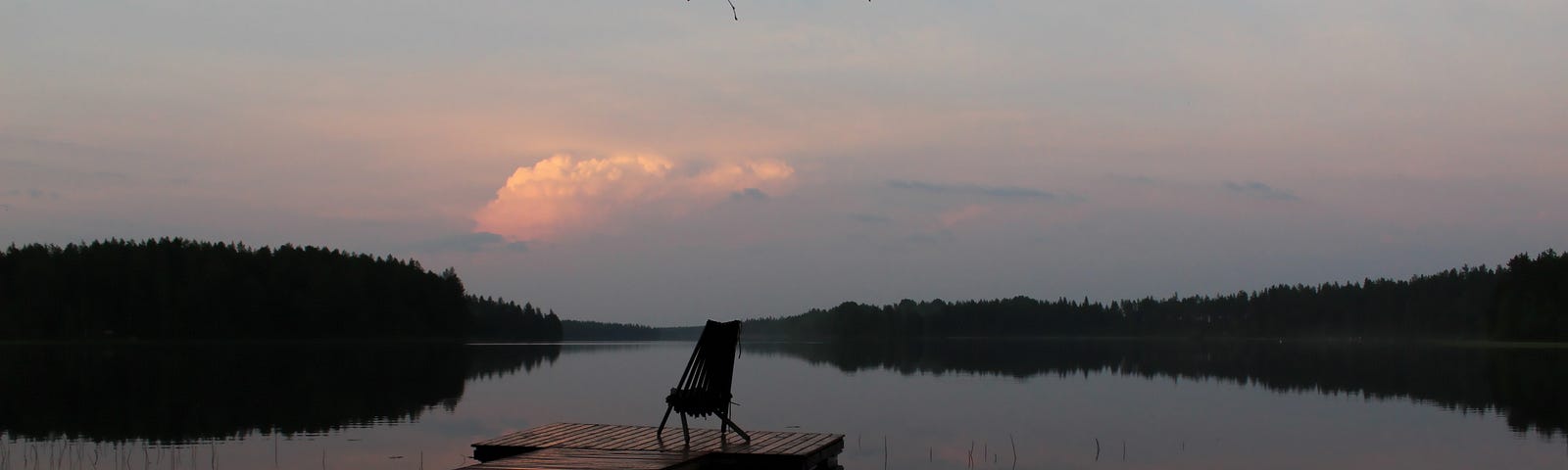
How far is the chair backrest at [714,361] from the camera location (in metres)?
19.2

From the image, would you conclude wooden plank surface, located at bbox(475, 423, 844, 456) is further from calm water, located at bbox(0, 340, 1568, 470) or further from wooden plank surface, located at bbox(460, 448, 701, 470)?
calm water, located at bbox(0, 340, 1568, 470)

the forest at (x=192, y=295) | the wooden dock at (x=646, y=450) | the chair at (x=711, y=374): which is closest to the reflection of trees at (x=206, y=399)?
the wooden dock at (x=646, y=450)

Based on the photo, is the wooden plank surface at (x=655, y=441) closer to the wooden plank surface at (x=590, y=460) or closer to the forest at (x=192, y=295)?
the wooden plank surface at (x=590, y=460)

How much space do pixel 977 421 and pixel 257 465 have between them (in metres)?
20.4

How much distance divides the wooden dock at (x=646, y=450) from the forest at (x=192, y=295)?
141 metres

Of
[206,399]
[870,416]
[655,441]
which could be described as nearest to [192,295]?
[206,399]

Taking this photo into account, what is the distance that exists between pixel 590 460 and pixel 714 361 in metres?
3.28

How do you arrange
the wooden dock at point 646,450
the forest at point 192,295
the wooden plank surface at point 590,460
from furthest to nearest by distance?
1. the forest at point 192,295
2. the wooden dock at point 646,450
3. the wooden plank surface at point 590,460

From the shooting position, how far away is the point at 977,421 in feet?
118

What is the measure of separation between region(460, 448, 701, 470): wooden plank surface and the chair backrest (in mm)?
1655

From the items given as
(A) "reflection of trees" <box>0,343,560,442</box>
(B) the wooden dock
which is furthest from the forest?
(B) the wooden dock

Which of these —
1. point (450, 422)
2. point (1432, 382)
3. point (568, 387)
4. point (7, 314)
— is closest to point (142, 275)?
point (7, 314)

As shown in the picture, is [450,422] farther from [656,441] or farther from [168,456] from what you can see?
[656,441]

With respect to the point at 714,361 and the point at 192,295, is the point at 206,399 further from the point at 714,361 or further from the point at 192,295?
the point at 192,295
